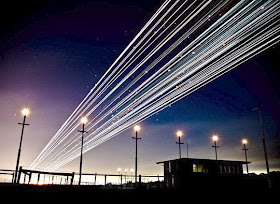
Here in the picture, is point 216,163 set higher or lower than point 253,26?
lower

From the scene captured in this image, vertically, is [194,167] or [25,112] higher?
[25,112]

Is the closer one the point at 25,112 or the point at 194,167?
the point at 25,112

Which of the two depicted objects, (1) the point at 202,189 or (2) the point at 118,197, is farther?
(1) the point at 202,189

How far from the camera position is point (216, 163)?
37.1 metres

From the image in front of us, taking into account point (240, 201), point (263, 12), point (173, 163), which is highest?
point (263, 12)

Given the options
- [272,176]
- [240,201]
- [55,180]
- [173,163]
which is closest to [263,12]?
[240,201]

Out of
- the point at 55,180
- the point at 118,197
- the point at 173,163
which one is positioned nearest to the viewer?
the point at 118,197

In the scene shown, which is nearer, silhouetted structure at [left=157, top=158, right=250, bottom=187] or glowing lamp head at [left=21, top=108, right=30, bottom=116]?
glowing lamp head at [left=21, top=108, right=30, bottom=116]

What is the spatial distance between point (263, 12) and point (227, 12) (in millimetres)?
1604

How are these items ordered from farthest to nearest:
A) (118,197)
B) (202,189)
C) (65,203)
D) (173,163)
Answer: (173,163)
(202,189)
(118,197)
(65,203)

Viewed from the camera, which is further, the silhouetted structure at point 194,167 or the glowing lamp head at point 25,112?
the silhouetted structure at point 194,167

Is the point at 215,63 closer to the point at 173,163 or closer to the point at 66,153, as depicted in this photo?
the point at 173,163

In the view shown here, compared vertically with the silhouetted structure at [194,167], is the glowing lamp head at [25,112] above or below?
above

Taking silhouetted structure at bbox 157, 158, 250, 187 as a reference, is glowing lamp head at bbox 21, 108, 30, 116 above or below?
above
